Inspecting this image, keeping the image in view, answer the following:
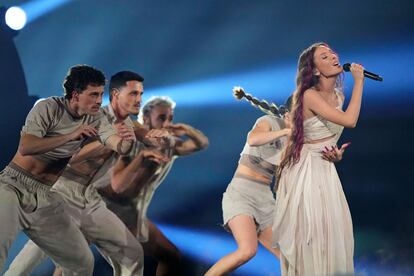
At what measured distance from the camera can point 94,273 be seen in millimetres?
4461

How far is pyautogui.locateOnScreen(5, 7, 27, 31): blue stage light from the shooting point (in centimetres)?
490

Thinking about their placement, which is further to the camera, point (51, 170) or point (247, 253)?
point (51, 170)

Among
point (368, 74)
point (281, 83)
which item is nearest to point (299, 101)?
point (281, 83)

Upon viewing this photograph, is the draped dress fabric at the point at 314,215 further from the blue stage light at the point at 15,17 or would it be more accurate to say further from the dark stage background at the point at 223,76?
the blue stage light at the point at 15,17

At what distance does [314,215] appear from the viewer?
3.72 metres

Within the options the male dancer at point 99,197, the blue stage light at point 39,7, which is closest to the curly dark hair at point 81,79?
the male dancer at point 99,197

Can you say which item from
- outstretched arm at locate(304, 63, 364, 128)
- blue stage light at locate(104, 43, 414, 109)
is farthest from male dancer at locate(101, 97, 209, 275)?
outstretched arm at locate(304, 63, 364, 128)

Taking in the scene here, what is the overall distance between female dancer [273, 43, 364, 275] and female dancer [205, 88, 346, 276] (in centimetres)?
9

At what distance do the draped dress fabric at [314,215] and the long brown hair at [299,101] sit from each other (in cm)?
3

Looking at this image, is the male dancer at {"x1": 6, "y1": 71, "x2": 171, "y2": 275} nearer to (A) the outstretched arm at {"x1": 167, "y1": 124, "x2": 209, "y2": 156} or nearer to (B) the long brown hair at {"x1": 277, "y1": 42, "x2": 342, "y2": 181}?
(A) the outstretched arm at {"x1": 167, "y1": 124, "x2": 209, "y2": 156}

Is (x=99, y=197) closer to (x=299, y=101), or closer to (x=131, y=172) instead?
(x=131, y=172)

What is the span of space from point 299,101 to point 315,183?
0.47 meters

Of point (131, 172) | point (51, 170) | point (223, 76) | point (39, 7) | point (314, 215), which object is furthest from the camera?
point (39, 7)

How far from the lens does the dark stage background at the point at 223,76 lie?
3.84 meters
